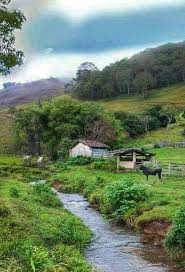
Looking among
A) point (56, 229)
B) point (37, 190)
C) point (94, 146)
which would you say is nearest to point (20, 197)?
point (37, 190)

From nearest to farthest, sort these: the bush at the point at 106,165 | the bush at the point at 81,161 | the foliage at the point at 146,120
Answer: the bush at the point at 106,165 → the bush at the point at 81,161 → the foliage at the point at 146,120

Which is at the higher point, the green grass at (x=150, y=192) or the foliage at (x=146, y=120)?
the foliage at (x=146, y=120)

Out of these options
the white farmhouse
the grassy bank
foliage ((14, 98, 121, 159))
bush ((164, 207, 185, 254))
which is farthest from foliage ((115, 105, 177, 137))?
bush ((164, 207, 185, 254))

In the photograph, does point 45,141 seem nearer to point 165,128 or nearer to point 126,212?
point 165,128

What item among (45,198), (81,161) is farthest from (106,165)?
(45,198)

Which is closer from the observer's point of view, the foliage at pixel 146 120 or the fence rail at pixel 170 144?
the fence rail at pixel 170 144

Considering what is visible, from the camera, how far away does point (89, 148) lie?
10075 centimetres

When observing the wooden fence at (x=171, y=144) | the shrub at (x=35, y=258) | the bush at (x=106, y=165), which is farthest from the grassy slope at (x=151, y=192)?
the wooden fence at (x=171, y=144)

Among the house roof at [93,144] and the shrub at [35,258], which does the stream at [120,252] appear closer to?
the shrub at [35,258]

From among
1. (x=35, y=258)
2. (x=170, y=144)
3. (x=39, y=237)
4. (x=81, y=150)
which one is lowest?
(x=81, y=150)

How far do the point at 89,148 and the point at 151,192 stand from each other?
59.3 metres

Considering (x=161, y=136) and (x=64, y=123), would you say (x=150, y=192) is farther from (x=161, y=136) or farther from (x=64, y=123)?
(x=161, y=136)

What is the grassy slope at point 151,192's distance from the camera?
112 feet

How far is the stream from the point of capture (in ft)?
81.4
